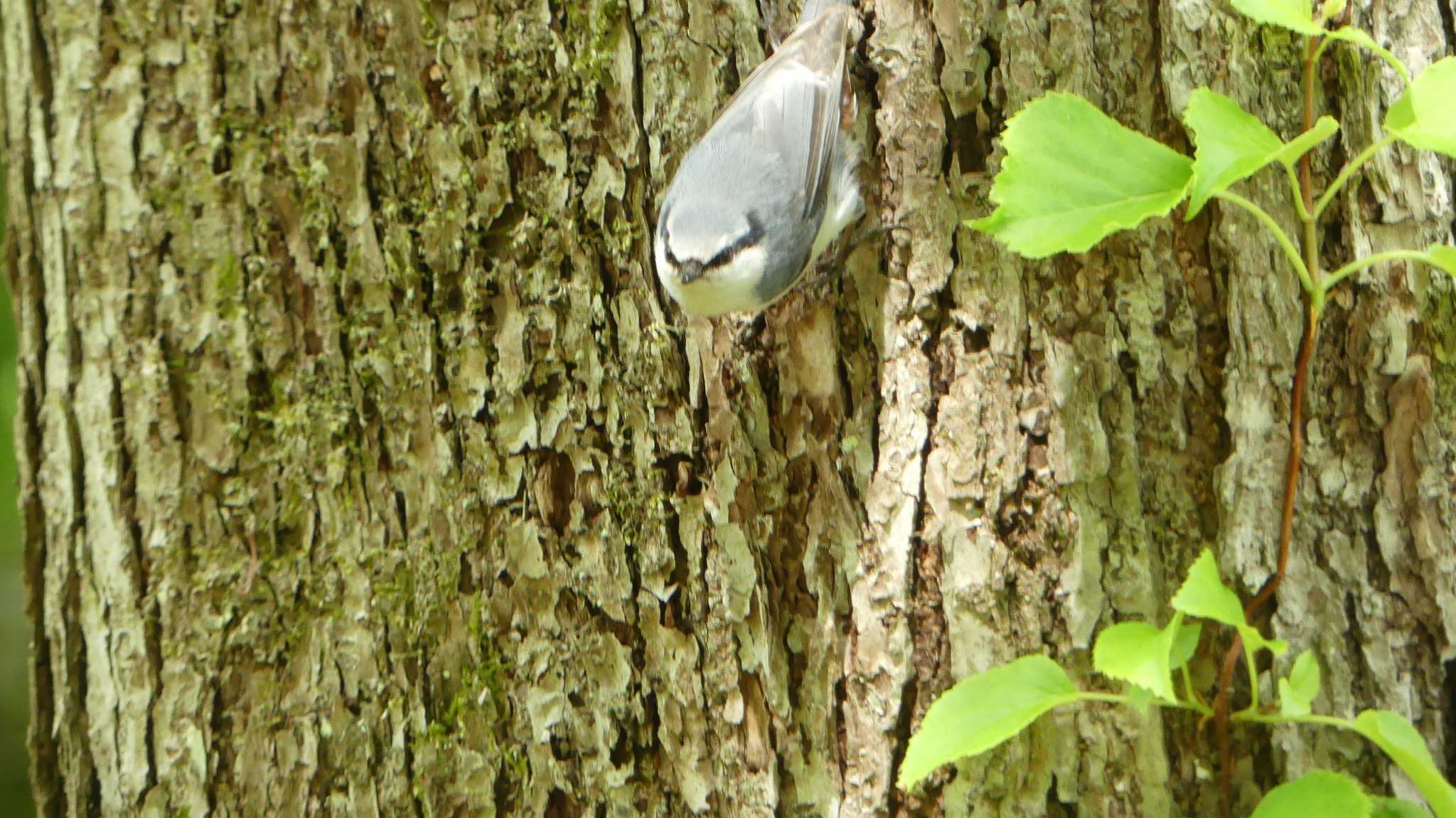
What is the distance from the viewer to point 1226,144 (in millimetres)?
1000

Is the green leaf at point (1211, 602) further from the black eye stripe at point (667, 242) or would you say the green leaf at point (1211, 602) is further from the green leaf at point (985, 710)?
the black eye stripe at point (667, 242)

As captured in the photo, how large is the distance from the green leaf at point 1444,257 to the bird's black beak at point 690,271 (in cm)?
82

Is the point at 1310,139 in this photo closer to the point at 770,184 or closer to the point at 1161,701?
the point at 1161,701

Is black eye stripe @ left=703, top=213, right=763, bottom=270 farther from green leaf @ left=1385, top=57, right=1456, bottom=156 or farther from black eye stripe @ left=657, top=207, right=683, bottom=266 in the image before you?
green leaf @ left=1385, top=57, right=1456, bottom=156

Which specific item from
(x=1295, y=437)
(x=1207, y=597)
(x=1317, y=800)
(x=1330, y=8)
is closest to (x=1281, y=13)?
(x=1330, y=8)

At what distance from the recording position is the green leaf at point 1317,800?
1045mm

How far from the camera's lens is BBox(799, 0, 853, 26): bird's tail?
143cm

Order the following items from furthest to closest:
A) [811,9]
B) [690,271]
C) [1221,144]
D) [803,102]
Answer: [803,102] < [811,9] < [690,271] < [1221,144]

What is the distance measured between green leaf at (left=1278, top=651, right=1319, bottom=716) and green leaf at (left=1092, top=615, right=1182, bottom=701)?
0.44ft

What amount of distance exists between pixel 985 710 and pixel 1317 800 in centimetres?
37

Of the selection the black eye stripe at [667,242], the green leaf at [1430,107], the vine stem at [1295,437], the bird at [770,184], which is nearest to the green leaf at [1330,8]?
the vine stem at [1295,437]

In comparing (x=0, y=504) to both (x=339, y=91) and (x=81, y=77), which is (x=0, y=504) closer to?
(x=81, y=77)

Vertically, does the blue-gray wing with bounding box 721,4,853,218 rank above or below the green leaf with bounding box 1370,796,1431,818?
above

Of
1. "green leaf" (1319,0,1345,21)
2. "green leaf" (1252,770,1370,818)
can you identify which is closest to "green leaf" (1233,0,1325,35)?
→ "green leaf" (1319,0,1345,21)
